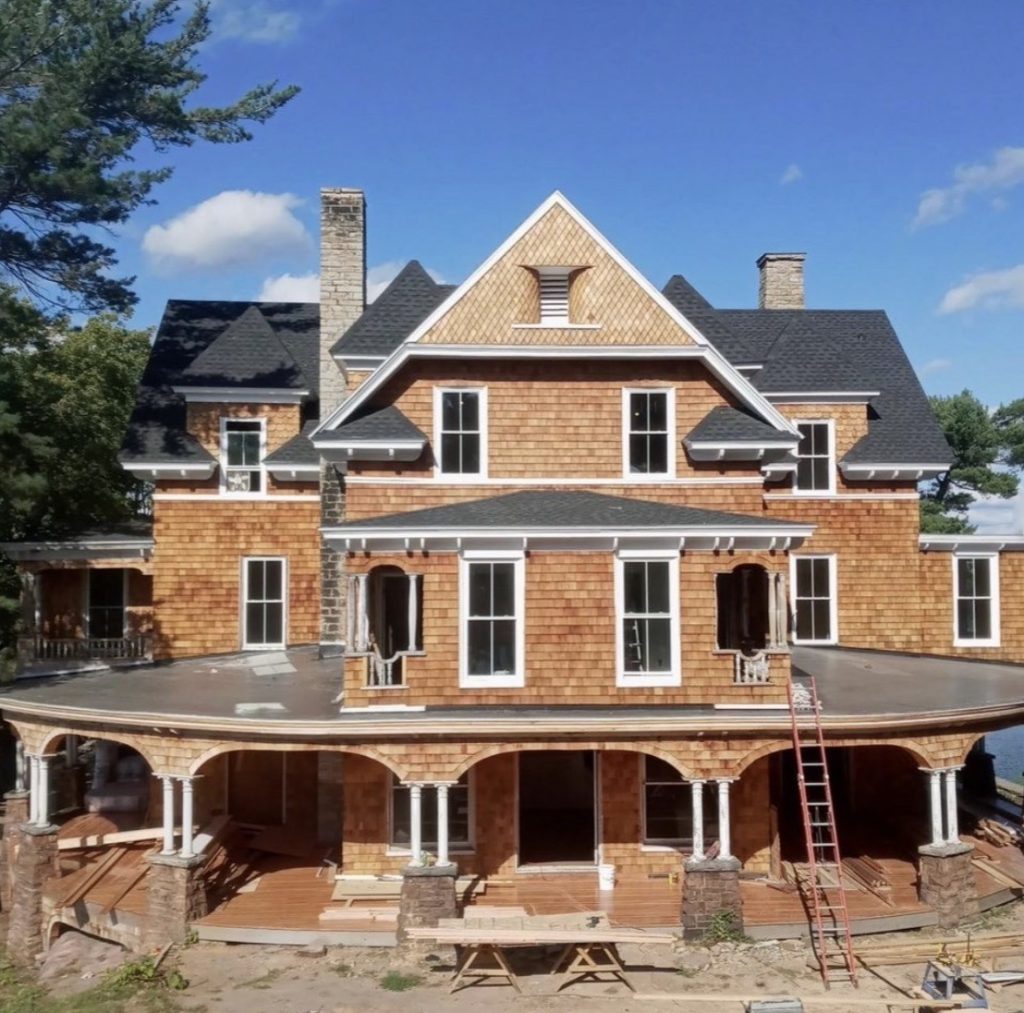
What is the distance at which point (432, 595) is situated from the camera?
16.2 meters

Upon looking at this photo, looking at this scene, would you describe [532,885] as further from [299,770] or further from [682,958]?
[299,770]

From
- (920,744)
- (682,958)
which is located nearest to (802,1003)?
(682,958)

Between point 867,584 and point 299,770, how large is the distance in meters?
13.2

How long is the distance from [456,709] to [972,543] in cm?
1376

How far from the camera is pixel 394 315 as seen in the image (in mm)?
20672

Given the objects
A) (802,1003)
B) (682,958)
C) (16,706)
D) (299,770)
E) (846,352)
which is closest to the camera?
(802,1003)

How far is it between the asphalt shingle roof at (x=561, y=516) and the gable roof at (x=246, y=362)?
26.3ft

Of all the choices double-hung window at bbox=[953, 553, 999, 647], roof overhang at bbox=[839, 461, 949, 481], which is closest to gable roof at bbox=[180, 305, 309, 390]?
roof overhang at bbox=[839, 461, 949, 481]

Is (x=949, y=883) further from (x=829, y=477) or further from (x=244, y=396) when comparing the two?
(x=244, y=396)

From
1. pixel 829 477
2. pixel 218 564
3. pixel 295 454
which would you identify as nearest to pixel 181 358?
pixel 295 454

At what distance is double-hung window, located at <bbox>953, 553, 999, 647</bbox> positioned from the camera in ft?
76.9

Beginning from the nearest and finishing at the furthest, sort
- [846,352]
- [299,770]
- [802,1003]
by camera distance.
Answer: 1. [802,1003]
2. [299,770]
3. [846,352]

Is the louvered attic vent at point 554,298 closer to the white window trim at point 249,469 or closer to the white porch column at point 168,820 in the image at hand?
the white window trim at point 249,469

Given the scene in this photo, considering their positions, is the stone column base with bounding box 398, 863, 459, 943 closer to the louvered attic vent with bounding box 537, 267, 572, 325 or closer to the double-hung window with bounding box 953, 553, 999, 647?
the louvered attic vent with bounding box 537, 267, 572, 325
